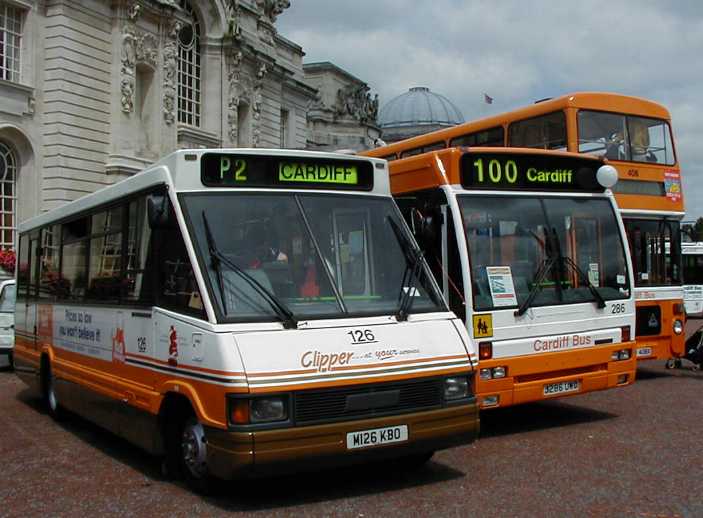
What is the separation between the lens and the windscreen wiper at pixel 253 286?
6301 mm

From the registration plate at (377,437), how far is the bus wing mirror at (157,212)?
7.44 ft

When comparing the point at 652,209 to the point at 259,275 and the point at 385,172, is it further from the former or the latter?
the point at 259,275

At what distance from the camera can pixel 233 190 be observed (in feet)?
22.6

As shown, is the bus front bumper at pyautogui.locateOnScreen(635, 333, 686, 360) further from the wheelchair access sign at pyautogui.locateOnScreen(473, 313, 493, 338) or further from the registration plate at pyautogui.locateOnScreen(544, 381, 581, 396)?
the wheelchair access sign at pyautogui.locateOnScreen(473, 313, 493, 338)

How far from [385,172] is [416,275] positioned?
110 centimetres

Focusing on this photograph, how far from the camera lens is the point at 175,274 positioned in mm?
6785

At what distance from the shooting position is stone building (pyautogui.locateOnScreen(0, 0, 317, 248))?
2794 centimetres

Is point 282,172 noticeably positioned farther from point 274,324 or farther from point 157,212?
point 274,324

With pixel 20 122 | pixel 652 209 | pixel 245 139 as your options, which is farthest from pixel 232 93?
pixel 652 209

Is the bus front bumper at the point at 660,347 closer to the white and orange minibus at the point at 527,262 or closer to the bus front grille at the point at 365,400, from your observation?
the white and orange minibus at the point at 527,262

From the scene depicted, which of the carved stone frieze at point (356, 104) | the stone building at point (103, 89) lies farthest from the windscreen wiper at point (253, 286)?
the carved stone frieze at point (356, 104)

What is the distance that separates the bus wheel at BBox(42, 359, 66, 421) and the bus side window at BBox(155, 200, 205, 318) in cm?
405

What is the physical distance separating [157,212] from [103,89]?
25320mm

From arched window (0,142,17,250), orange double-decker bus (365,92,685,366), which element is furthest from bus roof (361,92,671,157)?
arched window (0,142,17,250)
